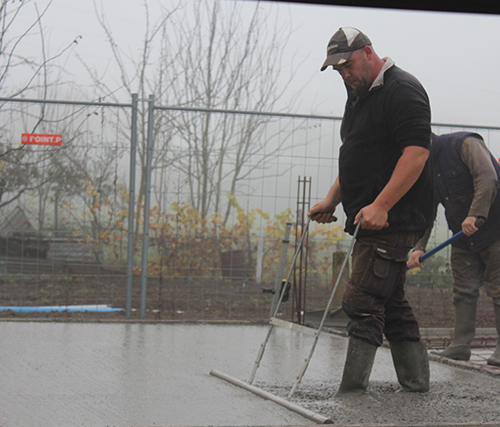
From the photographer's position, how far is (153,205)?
6660 millimetres

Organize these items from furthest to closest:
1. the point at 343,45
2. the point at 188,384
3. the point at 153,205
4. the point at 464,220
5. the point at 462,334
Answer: the point at 153,205, the point at 462,334, the point at 464,220, the point at 188,384, the point at 343,45

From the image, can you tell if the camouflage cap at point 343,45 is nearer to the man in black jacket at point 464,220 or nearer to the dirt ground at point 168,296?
the man in black jacket at point 464,220

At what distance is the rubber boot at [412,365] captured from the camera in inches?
135

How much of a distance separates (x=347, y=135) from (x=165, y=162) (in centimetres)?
349

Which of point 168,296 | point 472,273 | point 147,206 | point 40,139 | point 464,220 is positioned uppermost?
point 40,139

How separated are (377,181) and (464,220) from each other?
138 centimetres

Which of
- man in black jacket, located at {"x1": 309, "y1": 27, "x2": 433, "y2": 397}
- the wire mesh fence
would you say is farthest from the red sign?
man in black jacket, located at {"x1": 309, "y1": 27, "x2": 433, "y2": 397}

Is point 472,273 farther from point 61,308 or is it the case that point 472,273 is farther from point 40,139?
point 40,139

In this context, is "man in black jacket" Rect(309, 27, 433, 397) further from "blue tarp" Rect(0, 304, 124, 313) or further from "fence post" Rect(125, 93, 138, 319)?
"blue tarp" Rect(0, 304, 124, 313)

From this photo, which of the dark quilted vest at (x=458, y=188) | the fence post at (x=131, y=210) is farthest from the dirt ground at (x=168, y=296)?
the dark quilted vest at (x=458, y=188)

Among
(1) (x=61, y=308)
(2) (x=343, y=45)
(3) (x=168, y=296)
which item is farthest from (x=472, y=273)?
(1) (x=61, y=308)

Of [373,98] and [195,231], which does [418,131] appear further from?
[195,231]

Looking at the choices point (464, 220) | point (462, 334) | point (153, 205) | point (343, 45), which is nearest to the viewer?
point (343, 45)

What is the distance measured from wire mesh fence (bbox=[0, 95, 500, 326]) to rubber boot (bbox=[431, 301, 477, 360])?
1.97m
